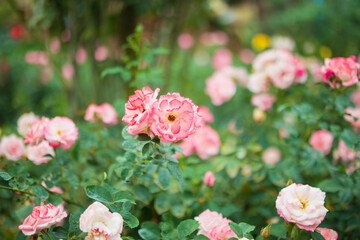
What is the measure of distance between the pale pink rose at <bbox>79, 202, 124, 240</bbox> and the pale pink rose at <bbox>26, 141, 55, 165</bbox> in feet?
1.19

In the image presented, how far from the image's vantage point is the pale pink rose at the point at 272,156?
5.98 ft

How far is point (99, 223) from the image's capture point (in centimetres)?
73

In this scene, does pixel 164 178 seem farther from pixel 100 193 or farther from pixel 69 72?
pixel 69 72

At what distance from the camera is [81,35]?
5.40 feet

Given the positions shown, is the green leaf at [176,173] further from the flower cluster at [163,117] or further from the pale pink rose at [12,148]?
the pale pink rose at [12,148]

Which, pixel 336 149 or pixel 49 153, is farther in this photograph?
pixel 336 149

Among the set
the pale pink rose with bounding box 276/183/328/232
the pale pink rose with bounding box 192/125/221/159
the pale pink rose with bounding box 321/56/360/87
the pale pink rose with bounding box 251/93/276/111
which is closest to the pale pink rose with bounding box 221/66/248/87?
the pale pink rose with bounding box 251/93/276/111

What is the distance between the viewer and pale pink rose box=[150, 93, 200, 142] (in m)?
0.73

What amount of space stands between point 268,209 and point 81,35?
121 cm

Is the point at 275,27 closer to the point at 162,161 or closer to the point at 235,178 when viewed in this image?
the point at 235,178

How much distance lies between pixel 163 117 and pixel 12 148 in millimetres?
613

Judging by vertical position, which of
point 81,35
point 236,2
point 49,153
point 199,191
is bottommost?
point 236,2

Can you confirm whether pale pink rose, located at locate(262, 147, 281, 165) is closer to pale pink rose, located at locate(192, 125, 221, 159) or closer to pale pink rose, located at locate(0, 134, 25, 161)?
pale pink rose, located at locate(192, 125, 221, 159)

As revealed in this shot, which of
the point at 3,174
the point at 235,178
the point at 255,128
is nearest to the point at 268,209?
the point at 235,178
